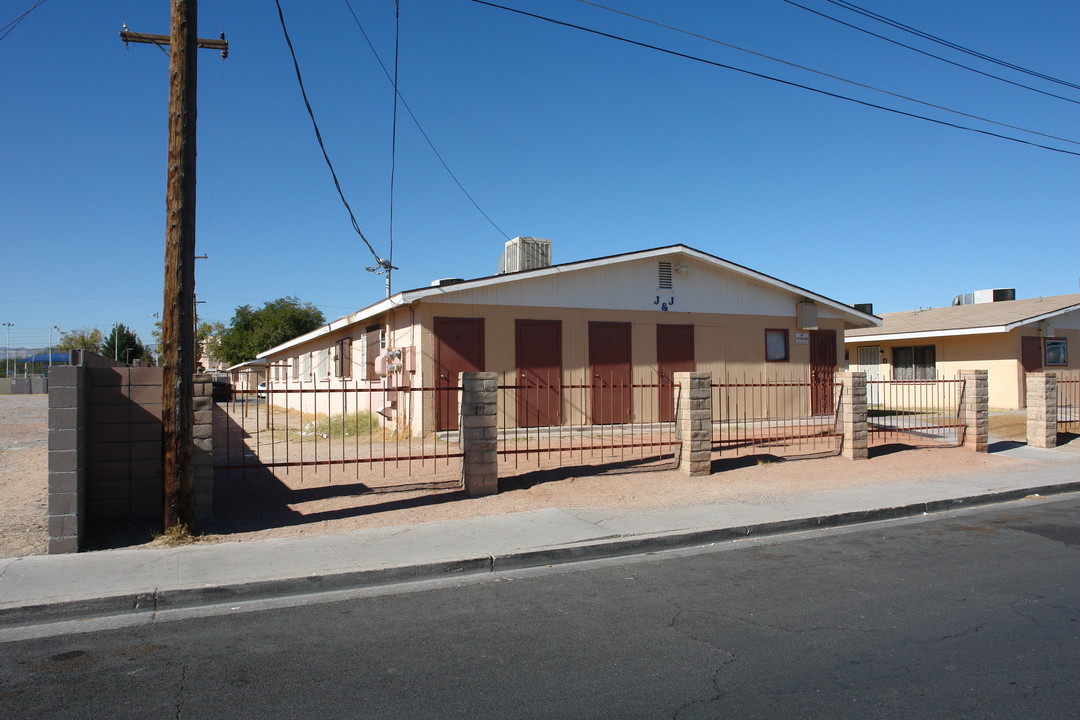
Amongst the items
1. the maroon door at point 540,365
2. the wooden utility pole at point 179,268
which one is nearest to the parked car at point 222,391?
the wooden utility pole at point 179,268

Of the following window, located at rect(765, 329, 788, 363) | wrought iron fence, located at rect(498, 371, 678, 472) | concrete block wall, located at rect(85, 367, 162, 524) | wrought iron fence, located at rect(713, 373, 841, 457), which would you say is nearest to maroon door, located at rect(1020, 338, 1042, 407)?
wrought iron fence, located at rect(713, 373, 841, 457)

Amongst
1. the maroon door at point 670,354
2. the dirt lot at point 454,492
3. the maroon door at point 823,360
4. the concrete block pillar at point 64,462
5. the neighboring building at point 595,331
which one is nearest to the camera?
the concrete block pillar at point 64,462

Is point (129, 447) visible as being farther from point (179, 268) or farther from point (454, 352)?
point (454, 352)

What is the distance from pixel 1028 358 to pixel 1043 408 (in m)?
10.7

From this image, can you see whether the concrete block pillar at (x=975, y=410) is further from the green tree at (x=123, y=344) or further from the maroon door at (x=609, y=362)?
the green tree at (x=123, y=344)

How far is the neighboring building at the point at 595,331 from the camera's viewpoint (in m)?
15.6

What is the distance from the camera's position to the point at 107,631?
18.1ft

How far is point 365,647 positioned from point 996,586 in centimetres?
512

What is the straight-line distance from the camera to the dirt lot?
841cm

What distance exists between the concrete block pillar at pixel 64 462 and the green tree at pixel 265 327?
49.4 meters

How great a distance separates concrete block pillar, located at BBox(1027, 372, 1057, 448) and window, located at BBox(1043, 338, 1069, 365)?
11.4 m

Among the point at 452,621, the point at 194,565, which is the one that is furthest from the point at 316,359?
the point at 452,621

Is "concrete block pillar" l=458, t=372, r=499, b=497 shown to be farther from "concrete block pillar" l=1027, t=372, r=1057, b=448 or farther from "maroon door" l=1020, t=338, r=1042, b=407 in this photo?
"maroon door" l=1020, t=338, r=1042, b=407

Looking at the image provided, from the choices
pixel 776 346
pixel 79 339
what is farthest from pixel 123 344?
pixel 776 346
